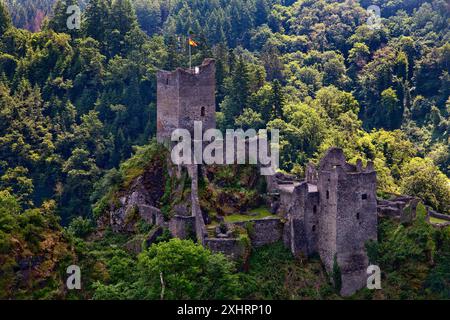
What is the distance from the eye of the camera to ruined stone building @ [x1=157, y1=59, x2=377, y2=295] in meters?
53.0

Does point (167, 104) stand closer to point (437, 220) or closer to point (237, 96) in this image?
point (437, 220)

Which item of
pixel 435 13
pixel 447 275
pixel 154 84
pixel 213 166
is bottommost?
pixel 447 275

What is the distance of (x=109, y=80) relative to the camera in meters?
88.3

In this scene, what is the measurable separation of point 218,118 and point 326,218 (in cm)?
2817

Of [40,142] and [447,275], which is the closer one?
[447,275]

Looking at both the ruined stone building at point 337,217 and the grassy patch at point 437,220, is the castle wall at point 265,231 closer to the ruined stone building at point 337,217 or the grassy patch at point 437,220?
the ruined stone building at point 337,217

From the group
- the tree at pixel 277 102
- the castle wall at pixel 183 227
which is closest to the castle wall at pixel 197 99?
the castle wall at pixel 183 227

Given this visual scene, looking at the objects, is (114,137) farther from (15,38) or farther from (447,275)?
(447,275)

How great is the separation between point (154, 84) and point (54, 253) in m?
35.8

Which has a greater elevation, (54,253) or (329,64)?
(329,64)

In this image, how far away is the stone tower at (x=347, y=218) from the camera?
52.9 m
